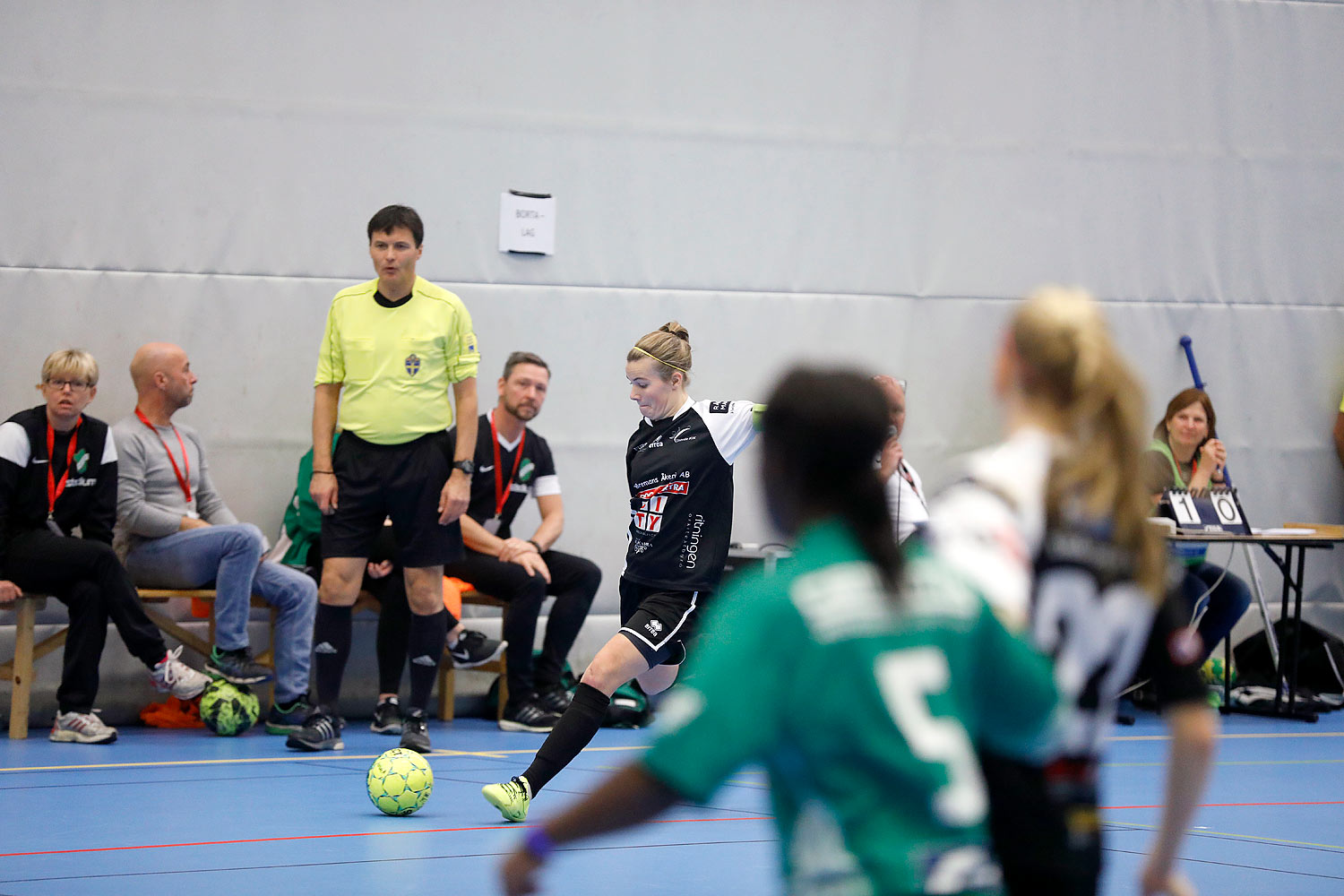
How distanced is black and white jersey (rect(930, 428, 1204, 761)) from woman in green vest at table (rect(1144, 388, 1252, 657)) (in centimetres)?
613

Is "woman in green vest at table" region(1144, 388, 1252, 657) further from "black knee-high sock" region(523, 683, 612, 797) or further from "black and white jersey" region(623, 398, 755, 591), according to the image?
"black knee-high sock" region(523, 683, 612, 797)

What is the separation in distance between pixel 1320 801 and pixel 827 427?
16.1ft

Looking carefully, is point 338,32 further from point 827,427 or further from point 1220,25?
point 827,427

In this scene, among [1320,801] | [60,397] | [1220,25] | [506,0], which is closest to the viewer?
[1320,801]

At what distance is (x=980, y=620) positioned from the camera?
5.23 feet

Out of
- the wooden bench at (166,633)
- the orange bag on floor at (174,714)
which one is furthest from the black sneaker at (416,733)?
the orange bag on floor at (174,714)

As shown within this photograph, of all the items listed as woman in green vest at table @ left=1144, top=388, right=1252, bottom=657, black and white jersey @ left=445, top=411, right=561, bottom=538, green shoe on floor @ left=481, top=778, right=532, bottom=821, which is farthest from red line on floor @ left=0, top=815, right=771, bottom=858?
woman in green vest at table @ left=1144, top=388, right=1252, bottom=657

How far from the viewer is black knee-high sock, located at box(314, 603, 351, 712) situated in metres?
6.36

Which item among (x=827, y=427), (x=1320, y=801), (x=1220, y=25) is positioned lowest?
(x=1320, y=801)

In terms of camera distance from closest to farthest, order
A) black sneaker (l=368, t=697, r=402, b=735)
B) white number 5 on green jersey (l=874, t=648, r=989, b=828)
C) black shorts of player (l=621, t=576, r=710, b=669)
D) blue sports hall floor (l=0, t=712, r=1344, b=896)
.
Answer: white number 5 on green jersey (l=874, t=648, r=989, b=828) → blue sports hall floor (l=0, t=712, r=1344, b=896) → black shorts of player (l=621, t=576, r=710, b=669) → black sneaker (l=368, t=697, r=402, b=735)

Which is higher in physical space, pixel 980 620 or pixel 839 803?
pixel 980 620

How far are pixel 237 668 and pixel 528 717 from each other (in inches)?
59.1

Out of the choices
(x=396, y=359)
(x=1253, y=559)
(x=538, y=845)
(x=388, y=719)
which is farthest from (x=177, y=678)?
(x=1253, y=559)

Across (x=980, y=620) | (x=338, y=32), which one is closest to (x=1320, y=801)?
(x=980, y=620)
